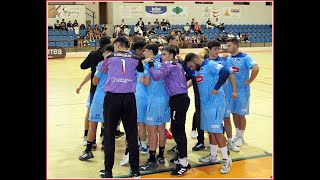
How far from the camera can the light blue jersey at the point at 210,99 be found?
5410 mm

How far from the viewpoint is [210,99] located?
5461 mm

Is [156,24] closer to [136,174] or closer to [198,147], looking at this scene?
[198,147]

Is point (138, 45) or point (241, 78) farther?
point (241, 78)

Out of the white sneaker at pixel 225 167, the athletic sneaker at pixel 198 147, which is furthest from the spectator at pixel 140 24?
the white sneaker at pixel 225 167

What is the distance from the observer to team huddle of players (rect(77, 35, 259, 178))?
4.85 metres

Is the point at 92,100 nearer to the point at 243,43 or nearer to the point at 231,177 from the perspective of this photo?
the point at 231,177

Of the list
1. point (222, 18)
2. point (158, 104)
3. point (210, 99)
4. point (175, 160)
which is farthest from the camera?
point (222, 18)

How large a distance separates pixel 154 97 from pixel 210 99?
2.75ft

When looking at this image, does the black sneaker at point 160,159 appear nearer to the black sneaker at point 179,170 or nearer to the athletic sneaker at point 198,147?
the black sneaker at point 179,170

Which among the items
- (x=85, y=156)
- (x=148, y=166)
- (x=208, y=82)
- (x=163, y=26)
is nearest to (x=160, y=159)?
(x=148, y=166)

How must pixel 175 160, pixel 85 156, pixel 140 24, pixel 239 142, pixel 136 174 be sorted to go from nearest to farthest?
pixel 136 174 → pixel 175 160 → pixel 85 156 → pixel 239 142 → pixel 140 24

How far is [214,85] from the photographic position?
552 cm

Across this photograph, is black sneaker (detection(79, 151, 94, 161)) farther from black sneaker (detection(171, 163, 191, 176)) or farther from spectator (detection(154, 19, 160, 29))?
spectator (detection(154, 19, 160, 29))
